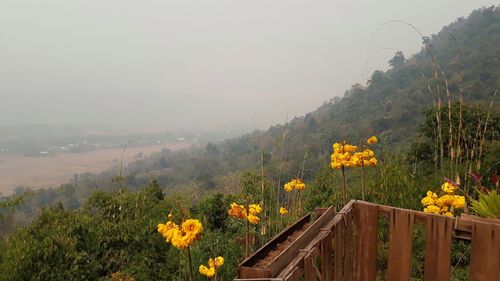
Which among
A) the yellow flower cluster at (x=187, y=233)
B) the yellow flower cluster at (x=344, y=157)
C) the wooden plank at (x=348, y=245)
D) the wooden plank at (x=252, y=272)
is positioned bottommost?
the wooden plank at (x=348, y=245)

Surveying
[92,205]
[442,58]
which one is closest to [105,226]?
[92,205]

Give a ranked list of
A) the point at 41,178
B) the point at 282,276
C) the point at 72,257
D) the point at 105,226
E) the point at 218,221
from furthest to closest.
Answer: the point at 41,178 → the point at 218,221 → the point at 105,226 → the point at 72,257 → the point at 282,276

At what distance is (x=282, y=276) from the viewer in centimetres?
125

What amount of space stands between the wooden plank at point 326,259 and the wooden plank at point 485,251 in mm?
628

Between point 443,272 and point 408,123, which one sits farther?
point 408,123

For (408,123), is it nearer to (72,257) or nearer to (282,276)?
(72,257)

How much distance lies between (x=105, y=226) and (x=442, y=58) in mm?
44083

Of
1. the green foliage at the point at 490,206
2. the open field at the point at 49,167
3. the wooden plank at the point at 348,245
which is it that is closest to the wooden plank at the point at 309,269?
the wooden plank at the point at 348,245

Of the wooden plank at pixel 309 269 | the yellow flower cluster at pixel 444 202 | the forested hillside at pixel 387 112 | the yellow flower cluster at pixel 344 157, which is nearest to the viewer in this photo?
the wooden plank at pixel 309 269

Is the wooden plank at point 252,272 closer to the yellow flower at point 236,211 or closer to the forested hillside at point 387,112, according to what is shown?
the yellow flower at point 236,211

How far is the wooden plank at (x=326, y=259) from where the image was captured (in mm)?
1653

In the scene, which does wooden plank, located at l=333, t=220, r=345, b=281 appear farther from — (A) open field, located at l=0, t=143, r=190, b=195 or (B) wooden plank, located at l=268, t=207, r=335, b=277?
(A) open field, located at l=0, t=143, r=190, b=195

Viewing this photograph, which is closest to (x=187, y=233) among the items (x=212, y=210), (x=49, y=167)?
(x=212, y=210)

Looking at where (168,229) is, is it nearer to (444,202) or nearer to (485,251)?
(485,251)
